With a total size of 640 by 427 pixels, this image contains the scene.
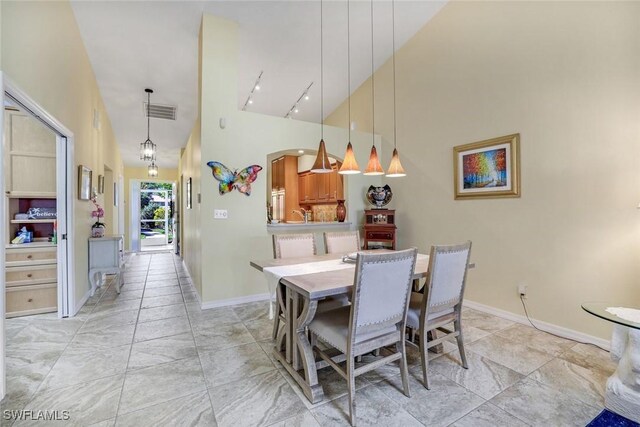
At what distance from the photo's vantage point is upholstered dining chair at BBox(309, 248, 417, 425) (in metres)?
→ 1.63

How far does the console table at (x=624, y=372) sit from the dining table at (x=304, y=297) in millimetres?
1018

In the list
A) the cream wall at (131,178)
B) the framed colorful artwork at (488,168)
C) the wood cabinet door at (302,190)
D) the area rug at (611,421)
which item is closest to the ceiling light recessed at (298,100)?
the wood cabinet door at (302,190)

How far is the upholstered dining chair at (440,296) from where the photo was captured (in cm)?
196

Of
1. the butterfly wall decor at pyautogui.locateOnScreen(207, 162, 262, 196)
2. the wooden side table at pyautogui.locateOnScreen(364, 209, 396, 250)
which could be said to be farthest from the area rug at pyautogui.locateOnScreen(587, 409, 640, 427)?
the butterfly wall decor at pyautogui.locateOnScreen(207, 162, 262, 196)

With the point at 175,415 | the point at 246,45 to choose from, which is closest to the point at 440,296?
the point at 175,415

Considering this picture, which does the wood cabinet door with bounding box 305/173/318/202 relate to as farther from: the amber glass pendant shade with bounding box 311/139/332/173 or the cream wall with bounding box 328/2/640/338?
the amber glass pendant shade with bounding box 311/139/332/173

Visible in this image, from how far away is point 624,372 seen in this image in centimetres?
171

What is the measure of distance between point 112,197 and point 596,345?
809 cm

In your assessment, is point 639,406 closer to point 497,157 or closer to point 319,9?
point 497,157

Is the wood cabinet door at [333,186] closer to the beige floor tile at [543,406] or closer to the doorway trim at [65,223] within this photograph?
the doorway trim at [65,223]

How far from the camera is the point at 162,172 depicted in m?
9.70

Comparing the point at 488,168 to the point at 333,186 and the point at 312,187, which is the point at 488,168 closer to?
the point at 333,186

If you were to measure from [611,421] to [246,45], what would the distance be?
5018mm

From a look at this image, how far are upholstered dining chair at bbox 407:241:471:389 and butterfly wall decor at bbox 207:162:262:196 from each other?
8.00ft
